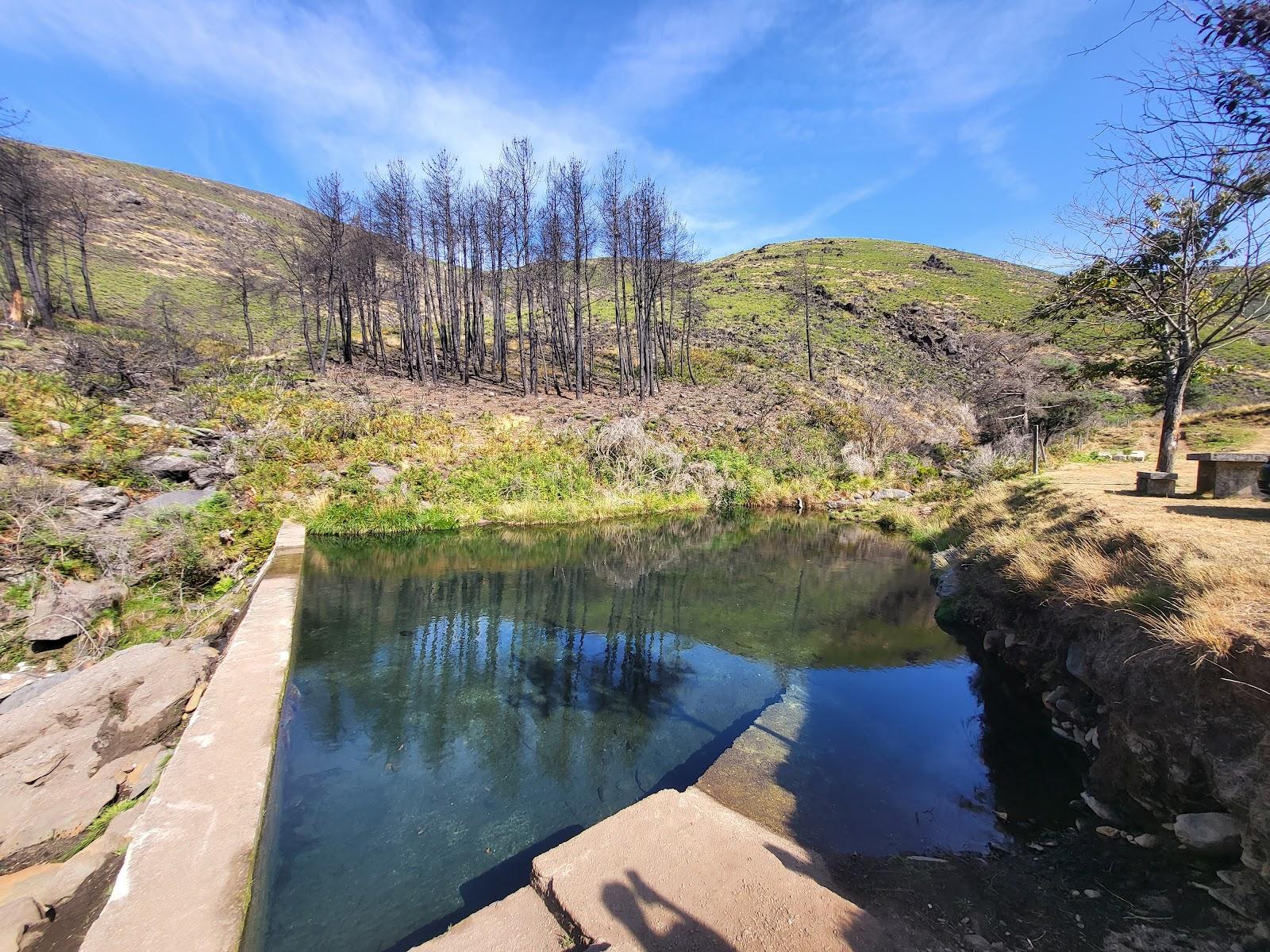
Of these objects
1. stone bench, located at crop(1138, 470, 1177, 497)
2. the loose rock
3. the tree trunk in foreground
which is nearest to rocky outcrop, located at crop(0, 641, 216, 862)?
the loose rock

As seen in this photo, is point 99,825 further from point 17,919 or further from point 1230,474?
point 1230,474

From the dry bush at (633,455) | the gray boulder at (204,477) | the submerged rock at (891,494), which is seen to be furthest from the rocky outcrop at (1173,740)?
the submerged rock at (891,494)

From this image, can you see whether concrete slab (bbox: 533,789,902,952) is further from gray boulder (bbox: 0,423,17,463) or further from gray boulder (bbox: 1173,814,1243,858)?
gray boulder (bbox: 0,423,17,463)

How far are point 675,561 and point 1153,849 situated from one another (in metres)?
11.6

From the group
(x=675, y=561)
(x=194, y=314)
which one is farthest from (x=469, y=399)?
(x=194, y=314)

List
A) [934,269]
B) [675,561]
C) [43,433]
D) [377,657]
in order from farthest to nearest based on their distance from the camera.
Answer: [934,269], [675,561], [43,433], [377,657]

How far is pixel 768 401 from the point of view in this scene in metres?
31.8

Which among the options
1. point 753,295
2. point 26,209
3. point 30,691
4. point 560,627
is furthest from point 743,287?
point 30,691

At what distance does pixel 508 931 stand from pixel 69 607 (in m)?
7.68

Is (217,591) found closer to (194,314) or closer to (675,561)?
(675,561)

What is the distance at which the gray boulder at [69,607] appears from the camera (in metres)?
6.57

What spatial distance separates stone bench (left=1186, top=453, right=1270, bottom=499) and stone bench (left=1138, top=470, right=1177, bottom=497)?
418 millimetres

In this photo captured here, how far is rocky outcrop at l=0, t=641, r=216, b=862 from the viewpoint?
4.12m

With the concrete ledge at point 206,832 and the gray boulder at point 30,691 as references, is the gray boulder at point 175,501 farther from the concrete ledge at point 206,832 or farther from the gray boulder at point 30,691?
the concrete ledge at point 206,832
